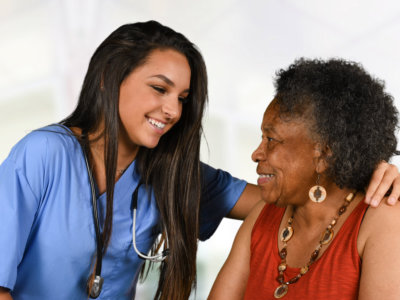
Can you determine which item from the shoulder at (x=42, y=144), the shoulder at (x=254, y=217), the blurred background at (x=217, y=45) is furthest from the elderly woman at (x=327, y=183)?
the blurred background at (x=217, y=45)

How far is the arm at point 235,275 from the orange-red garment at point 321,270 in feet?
0.12

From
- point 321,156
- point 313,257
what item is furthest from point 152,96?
point 313,257

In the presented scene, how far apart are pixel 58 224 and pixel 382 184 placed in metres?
0.84

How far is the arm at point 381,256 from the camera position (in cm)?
124

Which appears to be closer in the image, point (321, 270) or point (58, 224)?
point (321, 270)

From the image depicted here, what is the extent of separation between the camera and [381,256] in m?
1.26

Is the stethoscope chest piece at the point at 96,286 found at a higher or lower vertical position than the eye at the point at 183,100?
lower

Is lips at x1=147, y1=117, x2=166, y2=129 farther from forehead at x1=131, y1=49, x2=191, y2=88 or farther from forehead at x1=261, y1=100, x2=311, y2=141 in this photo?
forehead at x1=261, y1=100, x2=311, y2=141

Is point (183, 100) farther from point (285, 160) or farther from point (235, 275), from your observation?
point (235, 275)

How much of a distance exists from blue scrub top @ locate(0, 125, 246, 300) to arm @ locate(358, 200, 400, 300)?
2.27ft

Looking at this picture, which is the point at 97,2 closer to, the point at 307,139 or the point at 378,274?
the point at 307,139

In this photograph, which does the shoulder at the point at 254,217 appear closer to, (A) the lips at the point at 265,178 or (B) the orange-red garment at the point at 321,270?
(B) the orange-red garment at the point at 321,270

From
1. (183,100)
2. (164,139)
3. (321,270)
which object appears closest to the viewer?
(321,270)

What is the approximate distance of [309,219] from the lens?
1.51 meters
